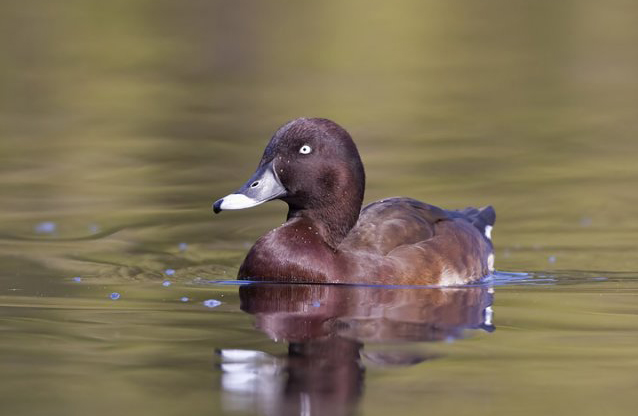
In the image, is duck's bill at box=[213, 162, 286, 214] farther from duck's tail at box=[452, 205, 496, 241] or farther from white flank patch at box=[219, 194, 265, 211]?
duck's tail at box=[452, 205, 496, 241]

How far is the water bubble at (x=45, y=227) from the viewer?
10352mm

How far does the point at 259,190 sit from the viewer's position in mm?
8562

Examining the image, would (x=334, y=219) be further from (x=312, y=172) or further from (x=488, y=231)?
(x=488, y=231)

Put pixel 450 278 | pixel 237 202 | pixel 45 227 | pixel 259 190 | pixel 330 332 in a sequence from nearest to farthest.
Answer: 1. pixel 330 332
2. pixel 237 202
3. pixel 259 190
4. pixel 450 278
5. pixel 45 227

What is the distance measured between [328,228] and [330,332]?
1.90m

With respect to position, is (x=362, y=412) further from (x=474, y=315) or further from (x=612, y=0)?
(x=612, y=0)

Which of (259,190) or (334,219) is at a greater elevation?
(259,190)

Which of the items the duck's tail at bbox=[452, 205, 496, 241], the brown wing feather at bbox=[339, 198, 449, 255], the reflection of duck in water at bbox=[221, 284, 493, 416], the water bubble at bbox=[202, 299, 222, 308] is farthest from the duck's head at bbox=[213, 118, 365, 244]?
the duck's tail at bbox=[452, 205, 496, 241]

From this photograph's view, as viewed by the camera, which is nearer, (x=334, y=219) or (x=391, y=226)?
(x=334, y=219)

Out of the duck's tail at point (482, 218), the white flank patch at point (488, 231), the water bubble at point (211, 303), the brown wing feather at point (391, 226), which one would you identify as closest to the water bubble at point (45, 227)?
the brown wing feather at point (391, 226)

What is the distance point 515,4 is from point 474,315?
20696 millimetres

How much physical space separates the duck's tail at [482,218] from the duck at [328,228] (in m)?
0.89

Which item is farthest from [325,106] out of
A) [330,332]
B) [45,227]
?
[330,332]

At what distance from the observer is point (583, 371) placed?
6.11 metres
